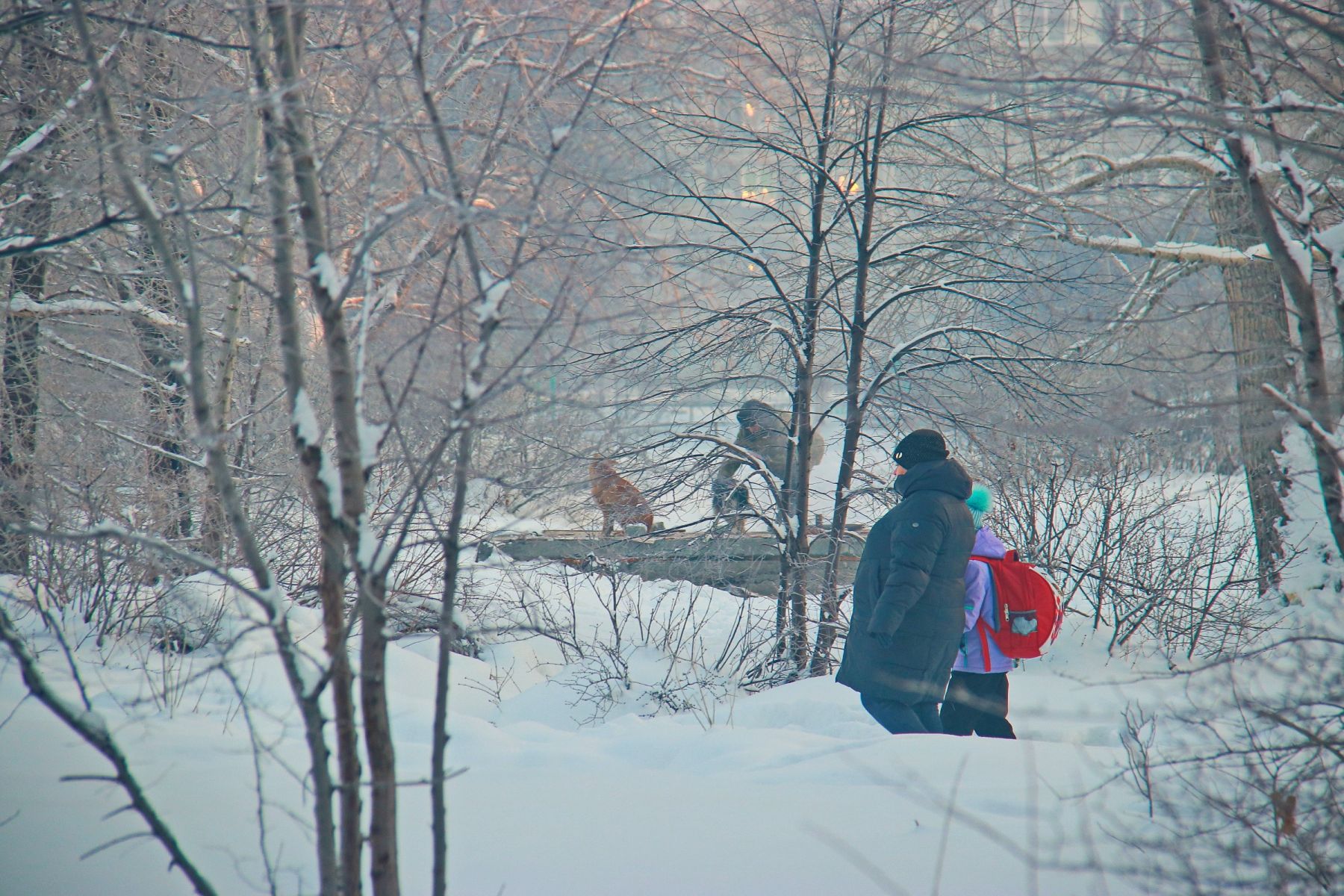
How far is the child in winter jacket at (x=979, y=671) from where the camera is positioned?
450 cm

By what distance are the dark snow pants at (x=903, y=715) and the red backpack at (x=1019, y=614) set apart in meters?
0.39

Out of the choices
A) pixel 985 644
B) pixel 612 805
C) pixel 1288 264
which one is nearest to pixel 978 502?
pixel 985 644

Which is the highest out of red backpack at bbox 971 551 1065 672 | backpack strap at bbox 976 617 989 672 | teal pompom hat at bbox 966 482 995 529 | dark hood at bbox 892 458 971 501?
dark hood at bbox 892 458 971 501

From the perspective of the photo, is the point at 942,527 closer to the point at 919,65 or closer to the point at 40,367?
the point at 919,65

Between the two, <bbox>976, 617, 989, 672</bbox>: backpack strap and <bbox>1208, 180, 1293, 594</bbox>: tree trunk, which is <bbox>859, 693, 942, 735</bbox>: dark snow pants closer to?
<bbox>976, 617, 989, 672</bbox>: backpack strap

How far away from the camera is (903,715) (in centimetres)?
427

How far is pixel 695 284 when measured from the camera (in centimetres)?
676

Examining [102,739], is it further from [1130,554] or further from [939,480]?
[1130,554]

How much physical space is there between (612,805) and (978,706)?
2155 mm

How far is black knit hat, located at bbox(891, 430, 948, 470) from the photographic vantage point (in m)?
4.41

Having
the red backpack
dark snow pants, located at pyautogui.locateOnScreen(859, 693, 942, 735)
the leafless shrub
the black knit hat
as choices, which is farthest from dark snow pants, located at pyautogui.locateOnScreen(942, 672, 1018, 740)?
the leafless shrub

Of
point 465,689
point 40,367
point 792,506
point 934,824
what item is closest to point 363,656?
point 934,824

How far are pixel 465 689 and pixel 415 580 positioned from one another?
1.53m

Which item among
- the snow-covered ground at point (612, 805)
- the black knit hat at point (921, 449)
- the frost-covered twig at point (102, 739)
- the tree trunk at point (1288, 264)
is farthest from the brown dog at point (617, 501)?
the frost-covered twig at point (102, 739)
